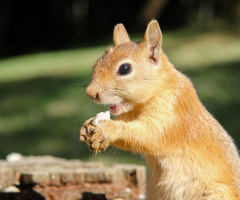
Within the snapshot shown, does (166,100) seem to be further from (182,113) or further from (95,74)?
(95,74)

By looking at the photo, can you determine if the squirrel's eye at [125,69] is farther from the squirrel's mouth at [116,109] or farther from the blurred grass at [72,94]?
the blurred grass at [72,94]

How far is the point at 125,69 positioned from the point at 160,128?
0.49 meters

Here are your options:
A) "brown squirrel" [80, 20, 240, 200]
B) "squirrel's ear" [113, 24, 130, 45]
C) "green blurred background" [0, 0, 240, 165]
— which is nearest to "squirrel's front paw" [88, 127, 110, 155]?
"brown squirrel" [80, 20, 240, 200]

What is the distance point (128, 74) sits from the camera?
343cm

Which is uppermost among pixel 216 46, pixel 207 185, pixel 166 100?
pixel 216 46

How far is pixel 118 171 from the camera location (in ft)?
15.1

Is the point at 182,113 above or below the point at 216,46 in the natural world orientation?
below

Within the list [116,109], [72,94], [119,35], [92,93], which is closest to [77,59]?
[72,94]

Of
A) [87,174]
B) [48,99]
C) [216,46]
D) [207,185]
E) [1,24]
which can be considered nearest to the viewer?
[207,185]

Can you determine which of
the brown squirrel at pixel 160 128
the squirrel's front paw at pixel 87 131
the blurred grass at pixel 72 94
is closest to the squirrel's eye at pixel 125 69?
the brown squirrel at pixel 160 128

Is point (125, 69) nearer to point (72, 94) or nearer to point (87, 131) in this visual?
point (87, 131)

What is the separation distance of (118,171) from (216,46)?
30.8ft

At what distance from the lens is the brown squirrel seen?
10.9ft

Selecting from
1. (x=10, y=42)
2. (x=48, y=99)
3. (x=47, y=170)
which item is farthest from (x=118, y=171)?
(x=10, y=42)
